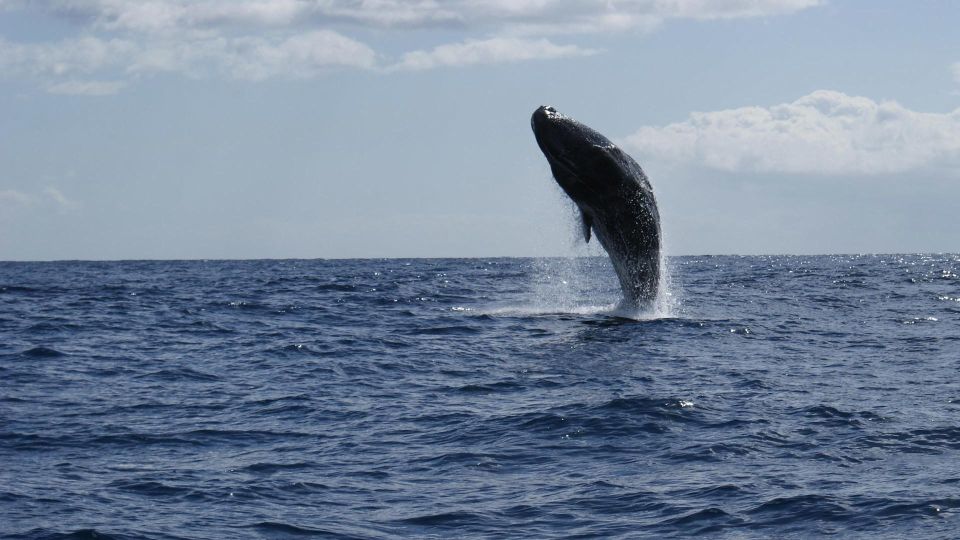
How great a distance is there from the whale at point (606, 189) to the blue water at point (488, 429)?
159 cm

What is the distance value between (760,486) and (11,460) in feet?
28.7

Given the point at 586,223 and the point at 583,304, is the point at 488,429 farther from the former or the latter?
the point at 583,304

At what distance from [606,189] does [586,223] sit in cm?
112

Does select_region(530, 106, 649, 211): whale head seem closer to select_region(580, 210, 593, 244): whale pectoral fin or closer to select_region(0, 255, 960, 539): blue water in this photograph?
select_region(580, 210, 593, 244): whale pectoral fin

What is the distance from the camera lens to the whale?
68.7 ft

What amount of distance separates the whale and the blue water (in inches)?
62.4

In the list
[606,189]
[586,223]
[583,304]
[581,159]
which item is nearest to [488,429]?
[581,159]

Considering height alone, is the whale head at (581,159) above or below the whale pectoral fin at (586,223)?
above

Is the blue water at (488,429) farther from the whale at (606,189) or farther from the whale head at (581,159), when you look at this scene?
the whale head at (581,159)

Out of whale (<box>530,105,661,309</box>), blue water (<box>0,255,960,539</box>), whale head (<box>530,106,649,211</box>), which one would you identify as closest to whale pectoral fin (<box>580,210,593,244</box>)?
whale (<box>530,105,661,309</box>)

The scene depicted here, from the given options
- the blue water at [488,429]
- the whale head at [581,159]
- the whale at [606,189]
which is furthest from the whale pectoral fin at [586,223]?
the blue water at [488,429]

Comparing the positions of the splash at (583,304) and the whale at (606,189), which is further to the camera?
the splash at (583,304)

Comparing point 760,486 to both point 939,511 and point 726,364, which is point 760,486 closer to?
point 939,511

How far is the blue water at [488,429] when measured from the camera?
11133 mm
